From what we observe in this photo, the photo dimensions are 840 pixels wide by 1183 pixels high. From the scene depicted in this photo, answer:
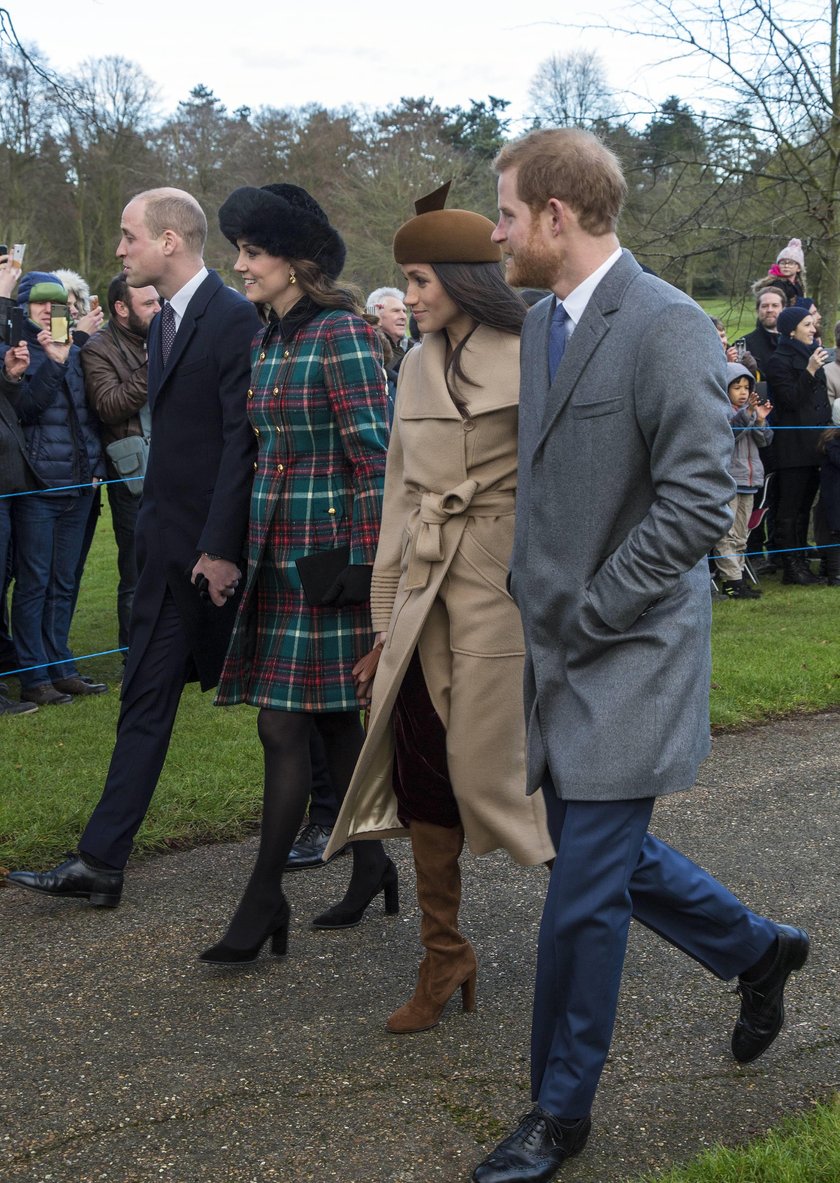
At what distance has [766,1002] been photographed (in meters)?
3.39

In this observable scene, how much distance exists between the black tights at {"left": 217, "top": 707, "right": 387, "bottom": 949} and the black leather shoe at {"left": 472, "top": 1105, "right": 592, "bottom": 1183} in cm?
130

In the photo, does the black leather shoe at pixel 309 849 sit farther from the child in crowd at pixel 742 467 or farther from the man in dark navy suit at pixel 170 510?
the child in crowd at pixel 742 467

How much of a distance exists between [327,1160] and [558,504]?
1.48 meters

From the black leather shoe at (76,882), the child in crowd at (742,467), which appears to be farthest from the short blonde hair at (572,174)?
the child in crowd at (742,467)

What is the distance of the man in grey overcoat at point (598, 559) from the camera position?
2793 millimetres

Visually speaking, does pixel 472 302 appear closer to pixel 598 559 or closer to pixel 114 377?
pixel 598 559

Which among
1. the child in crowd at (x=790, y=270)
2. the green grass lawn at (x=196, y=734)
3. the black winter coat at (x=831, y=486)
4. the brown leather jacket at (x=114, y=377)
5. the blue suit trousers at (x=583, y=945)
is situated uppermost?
the child in crowd at (x=790, y=270)

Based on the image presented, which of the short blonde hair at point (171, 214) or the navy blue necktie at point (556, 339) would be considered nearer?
the navy blue necktie at point (556, 339)

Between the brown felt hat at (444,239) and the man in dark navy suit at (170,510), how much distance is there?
3.22 ft

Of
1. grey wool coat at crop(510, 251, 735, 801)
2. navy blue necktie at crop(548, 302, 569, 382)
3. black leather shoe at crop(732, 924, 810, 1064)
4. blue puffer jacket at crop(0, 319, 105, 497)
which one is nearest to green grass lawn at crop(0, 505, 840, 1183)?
black leather shoe at crop(732, 924, 810, 1064)

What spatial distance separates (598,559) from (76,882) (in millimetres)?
2415

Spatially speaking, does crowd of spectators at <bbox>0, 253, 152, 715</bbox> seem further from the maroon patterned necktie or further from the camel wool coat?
the camel wool coat

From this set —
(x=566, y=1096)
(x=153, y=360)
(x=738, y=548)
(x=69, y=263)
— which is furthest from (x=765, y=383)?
(x=69, y=263)

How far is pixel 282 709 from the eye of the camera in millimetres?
4234
